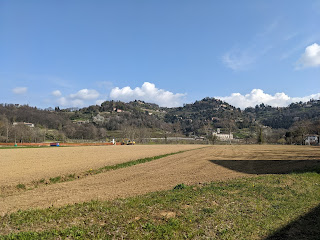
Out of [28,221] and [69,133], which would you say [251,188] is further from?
[69,133]

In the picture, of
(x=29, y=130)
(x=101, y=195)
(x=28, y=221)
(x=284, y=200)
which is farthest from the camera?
(x=29, y=130)

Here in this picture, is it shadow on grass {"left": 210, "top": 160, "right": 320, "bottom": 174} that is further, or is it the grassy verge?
shadow on grass {"left": 210, "top": 160, "right": 320, "bottom": 174}

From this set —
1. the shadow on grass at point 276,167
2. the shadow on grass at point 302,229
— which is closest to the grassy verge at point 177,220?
the shadow on grass at point 302,229

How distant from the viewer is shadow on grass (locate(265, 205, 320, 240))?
803 cm

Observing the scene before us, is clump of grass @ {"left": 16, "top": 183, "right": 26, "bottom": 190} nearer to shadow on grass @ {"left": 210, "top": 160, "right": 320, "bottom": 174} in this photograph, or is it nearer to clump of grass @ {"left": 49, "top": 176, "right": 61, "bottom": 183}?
clump of grass @ {"left": 49, "top": 176, "right": 61, "bottom": 183}

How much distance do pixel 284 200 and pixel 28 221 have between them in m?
11.4

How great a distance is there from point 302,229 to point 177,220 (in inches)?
181

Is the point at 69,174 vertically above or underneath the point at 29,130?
underneath

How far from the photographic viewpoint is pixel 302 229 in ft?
28.3

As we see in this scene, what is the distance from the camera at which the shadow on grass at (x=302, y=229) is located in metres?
8.03

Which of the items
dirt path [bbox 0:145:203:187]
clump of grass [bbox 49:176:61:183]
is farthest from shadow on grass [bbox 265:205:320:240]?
dirt path [bbox 0:145:203:187]

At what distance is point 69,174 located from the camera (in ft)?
78.8

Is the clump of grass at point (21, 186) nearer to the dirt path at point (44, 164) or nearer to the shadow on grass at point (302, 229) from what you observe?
the dirt path at point (44, 164)

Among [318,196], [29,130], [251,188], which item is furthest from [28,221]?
[29,130]
